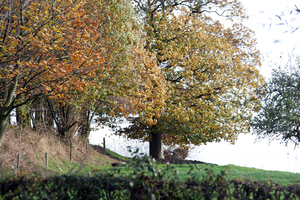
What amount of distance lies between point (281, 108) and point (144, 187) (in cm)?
1619

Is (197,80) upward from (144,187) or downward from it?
upward

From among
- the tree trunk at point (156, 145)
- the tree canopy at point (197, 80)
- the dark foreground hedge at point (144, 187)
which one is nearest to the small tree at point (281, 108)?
the tree canopy at point (197, 80)

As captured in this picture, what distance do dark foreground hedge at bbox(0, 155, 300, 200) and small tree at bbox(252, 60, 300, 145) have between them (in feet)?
46.8

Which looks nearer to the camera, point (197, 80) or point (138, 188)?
point (138, 188)

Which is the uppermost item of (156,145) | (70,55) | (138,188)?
(70,55)

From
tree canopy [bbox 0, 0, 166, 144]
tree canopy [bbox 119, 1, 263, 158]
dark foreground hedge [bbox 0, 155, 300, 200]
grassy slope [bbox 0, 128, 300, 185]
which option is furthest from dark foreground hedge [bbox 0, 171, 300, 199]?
tree canopy [bbox 119, 1, 263, 158]

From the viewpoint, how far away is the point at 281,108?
726 inches

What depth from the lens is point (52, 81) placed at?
10891 millimetres

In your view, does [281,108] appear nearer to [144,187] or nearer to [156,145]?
[156,145]

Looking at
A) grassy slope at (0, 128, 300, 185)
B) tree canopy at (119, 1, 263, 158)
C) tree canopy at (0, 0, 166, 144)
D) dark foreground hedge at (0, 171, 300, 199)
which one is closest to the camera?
dark foreground hedge at (0, 171, 300, 199)

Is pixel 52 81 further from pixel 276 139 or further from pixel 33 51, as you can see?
pixel 276 139

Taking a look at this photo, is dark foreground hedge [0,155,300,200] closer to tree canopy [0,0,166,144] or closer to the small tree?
tree canopy [0,0,166,144]

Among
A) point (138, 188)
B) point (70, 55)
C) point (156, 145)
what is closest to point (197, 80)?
point (156, 145)

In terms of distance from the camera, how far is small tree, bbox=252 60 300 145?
18156 millimetres
